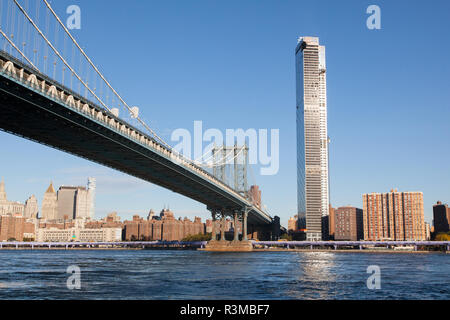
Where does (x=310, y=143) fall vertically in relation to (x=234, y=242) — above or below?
above

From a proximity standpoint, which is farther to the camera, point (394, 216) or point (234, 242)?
point (394, 216)

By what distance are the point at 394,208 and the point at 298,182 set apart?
35936 millimetres

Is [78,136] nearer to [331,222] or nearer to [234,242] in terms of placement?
[234,242]

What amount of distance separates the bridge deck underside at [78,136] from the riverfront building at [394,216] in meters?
97.7

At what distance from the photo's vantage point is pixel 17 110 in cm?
3872

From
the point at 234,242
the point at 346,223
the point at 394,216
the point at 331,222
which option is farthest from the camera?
the point at 331,222

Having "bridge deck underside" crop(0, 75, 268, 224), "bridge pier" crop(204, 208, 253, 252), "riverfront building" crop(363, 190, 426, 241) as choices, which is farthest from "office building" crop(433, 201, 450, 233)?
"bridge deck underside" crop(0, 75, 268, 224)

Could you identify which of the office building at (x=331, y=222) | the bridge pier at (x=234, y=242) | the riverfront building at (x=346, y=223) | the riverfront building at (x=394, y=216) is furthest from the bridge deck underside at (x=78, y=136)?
the office building at (x=331, y=222)

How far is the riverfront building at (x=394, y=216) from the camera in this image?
6048 inches

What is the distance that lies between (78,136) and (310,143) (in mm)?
135353

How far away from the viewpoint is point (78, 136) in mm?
46781

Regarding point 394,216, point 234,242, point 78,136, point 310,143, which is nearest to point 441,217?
point 394,216

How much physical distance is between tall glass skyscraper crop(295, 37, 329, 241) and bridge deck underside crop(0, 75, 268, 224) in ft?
341

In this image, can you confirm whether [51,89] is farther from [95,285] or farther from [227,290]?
[227,290]
